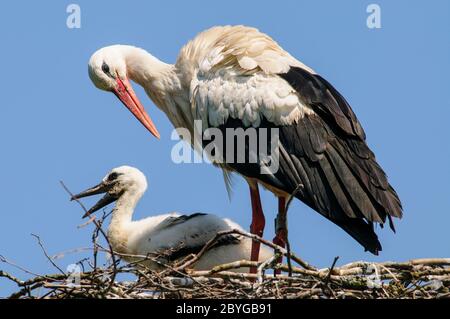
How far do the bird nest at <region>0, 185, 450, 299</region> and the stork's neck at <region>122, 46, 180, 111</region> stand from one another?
8.48 ft

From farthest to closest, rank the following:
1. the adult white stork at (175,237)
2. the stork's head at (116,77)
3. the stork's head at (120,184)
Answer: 1. the stork's head at (120,184)
2. the stork's head at (116,77)
3. the adult white stork at (175,237)

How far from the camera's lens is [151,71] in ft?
34.8

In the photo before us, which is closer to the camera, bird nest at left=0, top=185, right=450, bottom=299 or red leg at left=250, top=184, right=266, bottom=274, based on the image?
bird nest at left=0, top=185, right=450, bottom=299

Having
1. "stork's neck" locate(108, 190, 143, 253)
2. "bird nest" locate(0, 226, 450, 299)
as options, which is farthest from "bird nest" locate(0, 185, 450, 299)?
"stork's neck" locate(108, 190, 143, 253)

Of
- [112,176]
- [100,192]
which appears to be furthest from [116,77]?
[100,192]

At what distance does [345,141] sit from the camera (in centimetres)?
965

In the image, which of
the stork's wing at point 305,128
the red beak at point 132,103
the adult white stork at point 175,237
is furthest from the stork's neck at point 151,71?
the adult white stork at point 175,237

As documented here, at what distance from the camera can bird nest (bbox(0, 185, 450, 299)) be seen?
786cm

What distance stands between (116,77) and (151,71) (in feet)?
1.10

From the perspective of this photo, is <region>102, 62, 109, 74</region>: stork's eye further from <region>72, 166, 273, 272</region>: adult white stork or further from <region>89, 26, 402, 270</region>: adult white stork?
<region>72, 166, 273, 272</region>: adult white stork

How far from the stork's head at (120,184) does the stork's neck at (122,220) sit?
32mm

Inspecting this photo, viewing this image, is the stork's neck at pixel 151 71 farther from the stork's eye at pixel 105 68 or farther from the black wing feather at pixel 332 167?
the black wing feather at pixel 332 167

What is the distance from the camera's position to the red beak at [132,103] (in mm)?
10508

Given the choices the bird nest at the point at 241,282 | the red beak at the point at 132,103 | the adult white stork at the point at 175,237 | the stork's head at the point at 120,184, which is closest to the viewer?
the bird nest at the point at 241,282
